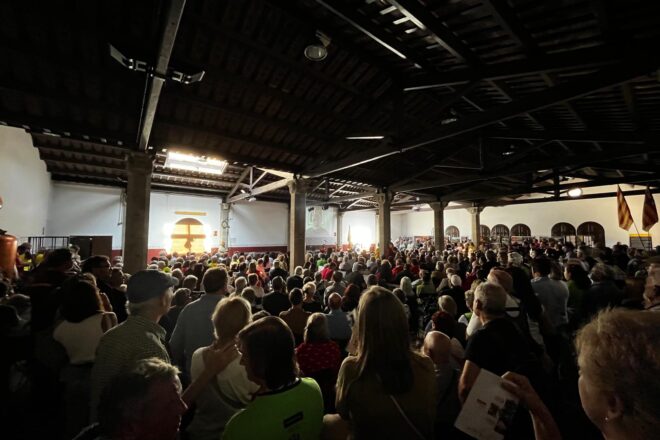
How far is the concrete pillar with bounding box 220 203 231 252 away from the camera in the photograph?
603 inches

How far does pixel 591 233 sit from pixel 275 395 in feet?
71.9

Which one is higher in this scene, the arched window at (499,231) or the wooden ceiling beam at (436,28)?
the wooden ceiling beam at (436,28)

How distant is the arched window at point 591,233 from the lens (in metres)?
16.2

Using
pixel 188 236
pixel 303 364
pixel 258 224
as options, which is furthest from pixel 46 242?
pixel 303 364

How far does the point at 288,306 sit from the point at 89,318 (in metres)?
2.31

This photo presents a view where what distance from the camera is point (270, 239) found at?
17484mm

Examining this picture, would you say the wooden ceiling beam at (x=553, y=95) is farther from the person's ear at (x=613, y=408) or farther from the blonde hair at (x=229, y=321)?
the blonde hair at (x=229, y=321)

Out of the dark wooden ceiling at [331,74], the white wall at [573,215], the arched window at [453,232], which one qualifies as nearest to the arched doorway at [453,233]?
the arched window at [453,232]

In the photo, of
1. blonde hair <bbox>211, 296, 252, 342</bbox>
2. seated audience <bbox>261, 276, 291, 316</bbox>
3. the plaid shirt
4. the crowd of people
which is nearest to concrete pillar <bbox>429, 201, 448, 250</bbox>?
the crowd of people

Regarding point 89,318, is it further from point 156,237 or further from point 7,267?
point 156,237

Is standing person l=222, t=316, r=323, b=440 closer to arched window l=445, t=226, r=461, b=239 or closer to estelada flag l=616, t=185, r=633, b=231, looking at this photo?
estelada flag l=616, t=185, r=633, b=231

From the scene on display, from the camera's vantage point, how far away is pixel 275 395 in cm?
119

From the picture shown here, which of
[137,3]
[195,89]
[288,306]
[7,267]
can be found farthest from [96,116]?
[288,306]

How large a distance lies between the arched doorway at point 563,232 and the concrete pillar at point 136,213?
70.1ft
